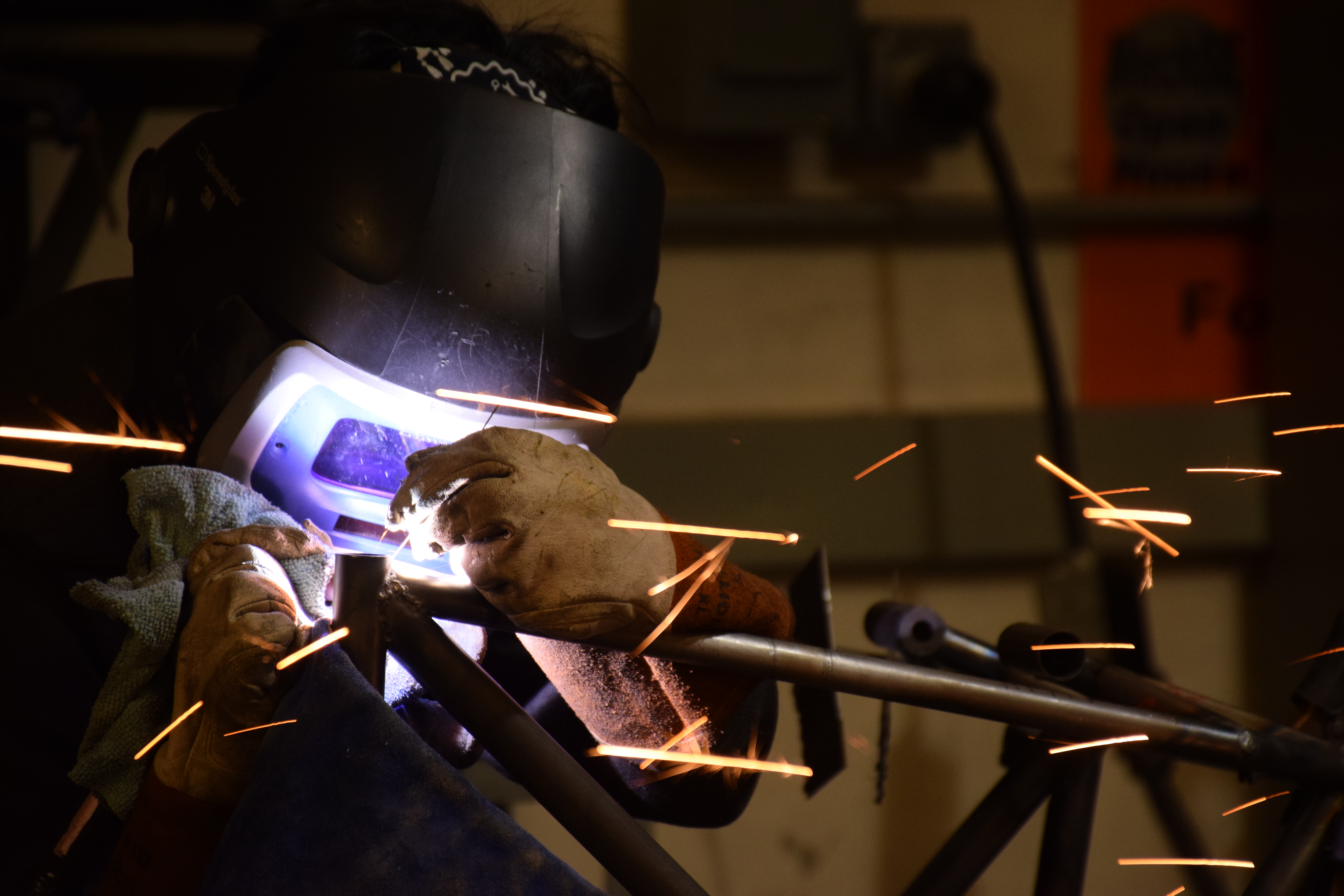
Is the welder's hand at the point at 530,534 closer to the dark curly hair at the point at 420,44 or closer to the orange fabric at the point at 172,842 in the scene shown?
the orange fabric at the point at 172,842

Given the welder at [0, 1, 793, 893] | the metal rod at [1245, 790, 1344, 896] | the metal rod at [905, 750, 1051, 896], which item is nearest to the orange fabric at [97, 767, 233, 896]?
the welder at [0, 1, 793, 893]

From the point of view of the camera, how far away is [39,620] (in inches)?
24.2

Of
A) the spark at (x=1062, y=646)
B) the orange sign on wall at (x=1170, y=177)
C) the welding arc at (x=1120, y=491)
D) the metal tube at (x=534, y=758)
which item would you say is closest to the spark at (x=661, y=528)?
the metal tube at (x=534, y=758)

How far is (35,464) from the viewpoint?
670 millimetres

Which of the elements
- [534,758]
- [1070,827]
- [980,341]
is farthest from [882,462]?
[534,758]

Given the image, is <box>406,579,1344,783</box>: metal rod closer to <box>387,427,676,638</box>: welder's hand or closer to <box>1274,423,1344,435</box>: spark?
<box>387,427,676,638</box>: welder's hand

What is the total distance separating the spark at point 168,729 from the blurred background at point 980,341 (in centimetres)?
101

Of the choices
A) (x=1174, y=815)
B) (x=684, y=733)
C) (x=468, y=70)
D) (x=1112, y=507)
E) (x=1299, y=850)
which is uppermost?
(x=468, y=70)

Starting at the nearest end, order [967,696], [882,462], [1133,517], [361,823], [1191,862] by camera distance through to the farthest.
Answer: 1. [361,823]
2. [967,696]
3. [1191,862]
4. [1133,517]
5. [882,462]

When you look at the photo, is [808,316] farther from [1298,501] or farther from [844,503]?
[1298,501]

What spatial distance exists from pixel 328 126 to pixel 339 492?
267 mm

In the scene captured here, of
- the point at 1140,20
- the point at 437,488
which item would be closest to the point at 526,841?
the point at 437,488

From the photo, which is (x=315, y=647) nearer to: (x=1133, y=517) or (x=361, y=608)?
(x=361, y=608)

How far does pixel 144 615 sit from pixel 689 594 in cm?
30
